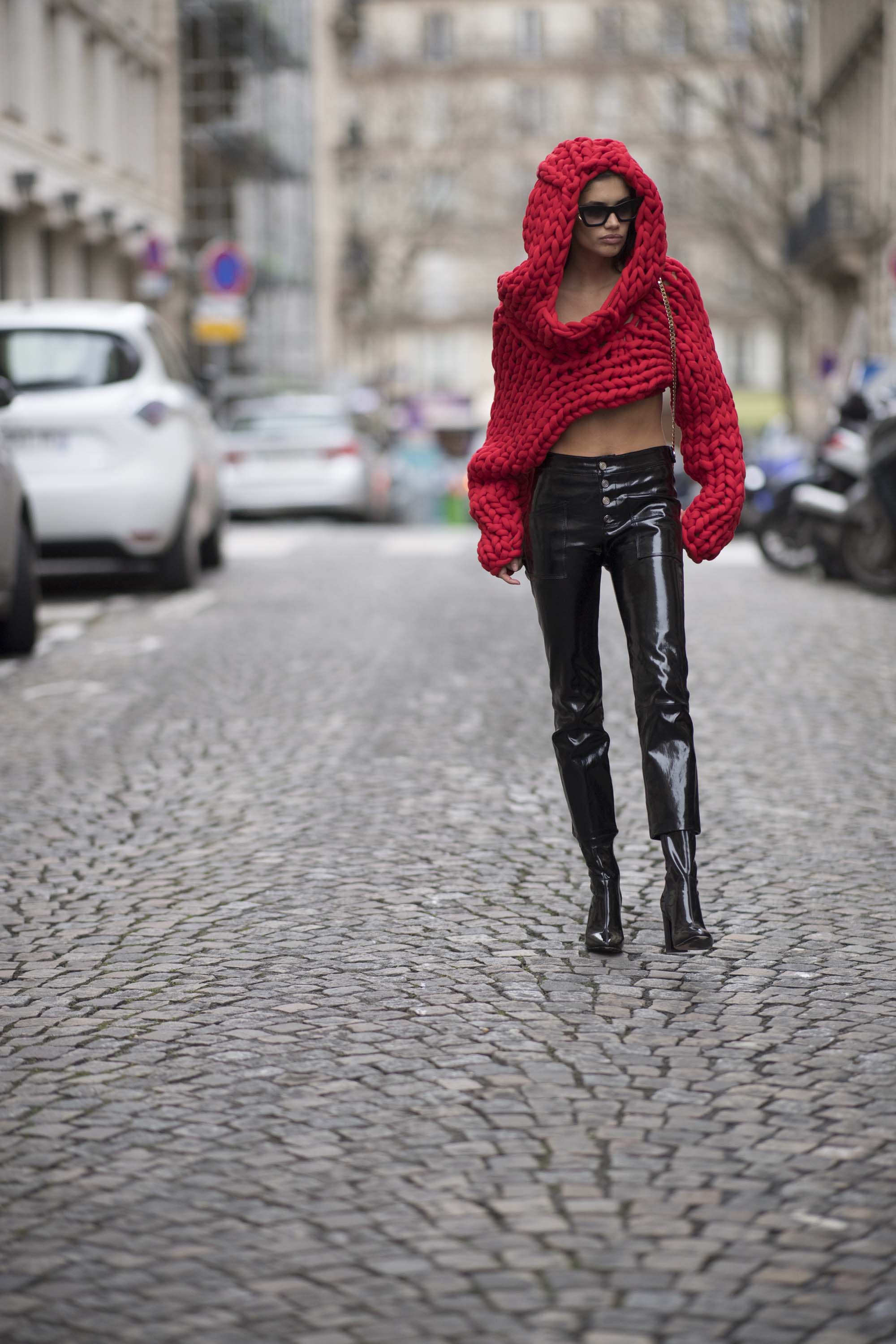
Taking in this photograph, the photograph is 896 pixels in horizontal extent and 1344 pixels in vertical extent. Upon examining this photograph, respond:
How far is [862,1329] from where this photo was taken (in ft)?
9.55

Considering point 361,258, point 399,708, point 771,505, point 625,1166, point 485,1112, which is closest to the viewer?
point 625,1166

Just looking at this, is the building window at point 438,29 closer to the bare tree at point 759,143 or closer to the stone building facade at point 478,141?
the stone building facade at point 478,141

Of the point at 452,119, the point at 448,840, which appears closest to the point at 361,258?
the point at 452,119

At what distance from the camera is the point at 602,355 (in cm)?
467

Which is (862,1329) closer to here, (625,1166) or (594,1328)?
(594,1328)

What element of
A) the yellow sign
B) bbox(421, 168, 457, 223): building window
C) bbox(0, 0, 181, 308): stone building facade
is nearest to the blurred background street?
the yellow sign

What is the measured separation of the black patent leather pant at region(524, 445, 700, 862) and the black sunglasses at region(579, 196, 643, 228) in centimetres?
49

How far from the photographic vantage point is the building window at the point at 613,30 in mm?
39119

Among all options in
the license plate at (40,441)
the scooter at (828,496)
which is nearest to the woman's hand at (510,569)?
the license plate at (40,441)

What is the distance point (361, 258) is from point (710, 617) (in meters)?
48.4

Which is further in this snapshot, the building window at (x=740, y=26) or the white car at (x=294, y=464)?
the building window at (x=740, y=26)

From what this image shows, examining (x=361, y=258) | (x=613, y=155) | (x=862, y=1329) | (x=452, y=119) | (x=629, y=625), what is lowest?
(x=862, y=1329)

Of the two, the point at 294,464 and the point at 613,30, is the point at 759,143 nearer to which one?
the point at 613,30

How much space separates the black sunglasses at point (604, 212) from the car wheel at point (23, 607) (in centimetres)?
641
